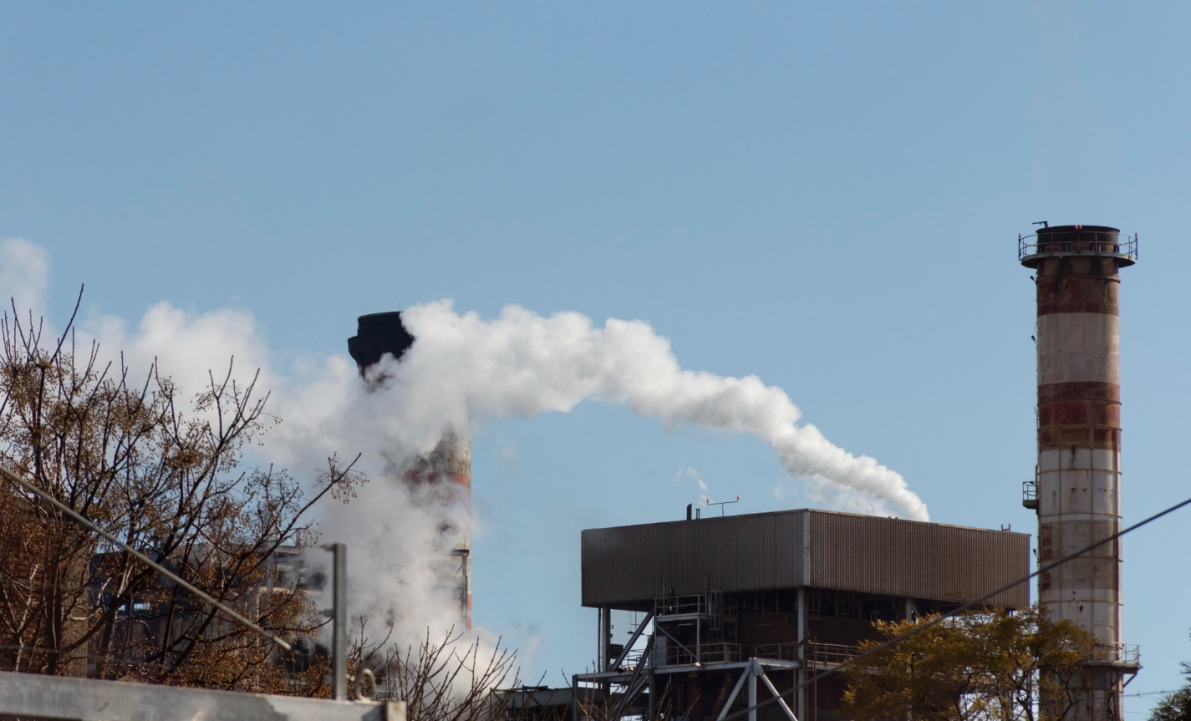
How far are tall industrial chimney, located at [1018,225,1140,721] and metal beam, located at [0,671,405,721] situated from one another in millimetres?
57448

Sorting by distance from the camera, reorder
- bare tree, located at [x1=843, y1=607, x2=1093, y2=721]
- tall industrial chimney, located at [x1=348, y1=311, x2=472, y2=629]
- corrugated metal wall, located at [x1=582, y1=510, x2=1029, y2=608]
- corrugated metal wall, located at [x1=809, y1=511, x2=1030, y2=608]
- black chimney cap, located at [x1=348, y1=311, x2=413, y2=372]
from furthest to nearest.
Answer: black chimney cap, located at [x1=348, y1=311, x2=413, y2=372]
tall industrial chimney, located at [x1=348, y1=311, x2=472, y2=629]
corrugated metal wall, located at [x1=809, y1=511, x2=1030, y2=608]
corrugated metal wall, located at [x1=582, y1=510, x2=1029, y2=608]
bare tree, located at [x1=843, y1=607, x2=1093, y2=721]

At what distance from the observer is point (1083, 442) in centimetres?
7150

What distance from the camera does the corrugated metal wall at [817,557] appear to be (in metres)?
76.1

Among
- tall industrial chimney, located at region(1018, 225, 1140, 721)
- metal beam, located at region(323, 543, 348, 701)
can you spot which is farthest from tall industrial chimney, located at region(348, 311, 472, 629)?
metal beam, located at region(323, 543, 348, 701)

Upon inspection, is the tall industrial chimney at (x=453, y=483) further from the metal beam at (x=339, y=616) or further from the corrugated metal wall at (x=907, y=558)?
the metal beam at (x=339, y=616)

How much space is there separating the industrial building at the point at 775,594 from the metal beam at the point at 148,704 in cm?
5835

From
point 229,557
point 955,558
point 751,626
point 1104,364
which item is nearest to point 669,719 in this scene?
point 751,626

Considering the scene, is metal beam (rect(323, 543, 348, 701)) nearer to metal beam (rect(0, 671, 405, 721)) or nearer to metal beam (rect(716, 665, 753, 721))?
metal beam (rect(0, 671, 405, 721))

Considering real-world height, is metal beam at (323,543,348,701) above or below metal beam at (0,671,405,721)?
above

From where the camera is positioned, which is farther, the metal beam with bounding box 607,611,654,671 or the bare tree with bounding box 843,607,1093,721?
the metal beam with bounding box 607,611,654,671

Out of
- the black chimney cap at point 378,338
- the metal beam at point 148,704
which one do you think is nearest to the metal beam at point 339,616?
the metal beam at point 148,704

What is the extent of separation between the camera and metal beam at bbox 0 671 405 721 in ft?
47.4

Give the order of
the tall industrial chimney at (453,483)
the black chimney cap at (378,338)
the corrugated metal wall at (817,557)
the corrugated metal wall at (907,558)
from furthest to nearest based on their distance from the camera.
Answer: the black chimney cap at (378,338) < the tall industrial chimney at (453,483) < the corrugated metal wall at (907,558) < the corrugated metal wall at (817,557)

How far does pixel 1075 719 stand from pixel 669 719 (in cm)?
1621
